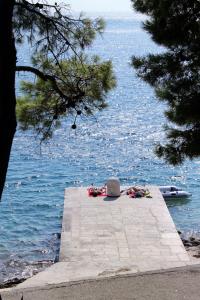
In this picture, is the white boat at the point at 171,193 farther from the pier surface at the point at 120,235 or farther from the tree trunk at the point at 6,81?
the tree trunk at the point at 6,81

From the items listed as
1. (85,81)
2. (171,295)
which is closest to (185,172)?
(171,295)

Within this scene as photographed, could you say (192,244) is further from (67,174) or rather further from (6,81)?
(6,81)

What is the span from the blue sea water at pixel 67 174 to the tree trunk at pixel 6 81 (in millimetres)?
7643

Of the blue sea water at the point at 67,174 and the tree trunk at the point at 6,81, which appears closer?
the tree trunk at the point at 6,81

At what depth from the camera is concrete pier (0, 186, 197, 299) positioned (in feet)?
44.9

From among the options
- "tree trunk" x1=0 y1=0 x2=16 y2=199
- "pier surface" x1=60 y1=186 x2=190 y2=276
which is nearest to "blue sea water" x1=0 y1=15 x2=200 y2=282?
"pier surface" x1=60 y1=186 x2=190 y2=276

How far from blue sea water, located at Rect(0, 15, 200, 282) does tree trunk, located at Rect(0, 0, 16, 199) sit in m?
7.64

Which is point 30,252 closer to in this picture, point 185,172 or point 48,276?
point 48,276

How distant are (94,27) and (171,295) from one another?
451 cm

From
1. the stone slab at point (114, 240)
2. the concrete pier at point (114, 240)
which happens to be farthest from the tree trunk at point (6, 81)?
the stone slab at point (114, 240)

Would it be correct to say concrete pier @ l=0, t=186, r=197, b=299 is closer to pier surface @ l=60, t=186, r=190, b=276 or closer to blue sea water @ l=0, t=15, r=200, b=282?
pier surface @ l=60, t=186, r=190, b=276

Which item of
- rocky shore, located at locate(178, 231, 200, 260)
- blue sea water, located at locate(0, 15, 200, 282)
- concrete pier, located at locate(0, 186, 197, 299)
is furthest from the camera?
blue sea water, located at locate(0, 15, 200, 282)

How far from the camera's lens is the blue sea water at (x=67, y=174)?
21938 mm

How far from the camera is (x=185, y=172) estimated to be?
35.2m
